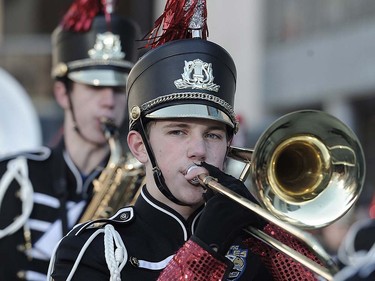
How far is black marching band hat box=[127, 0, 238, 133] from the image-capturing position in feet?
11.9

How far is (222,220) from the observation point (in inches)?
134

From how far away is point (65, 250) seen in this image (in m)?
3.61

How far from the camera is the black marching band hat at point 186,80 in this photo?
364 cm

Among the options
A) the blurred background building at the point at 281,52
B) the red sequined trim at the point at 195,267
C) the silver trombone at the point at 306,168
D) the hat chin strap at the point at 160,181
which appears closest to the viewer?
the red sequined trim at the point at 195,267

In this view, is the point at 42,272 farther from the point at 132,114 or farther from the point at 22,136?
the point at 22,136

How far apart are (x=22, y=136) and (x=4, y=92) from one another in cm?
46

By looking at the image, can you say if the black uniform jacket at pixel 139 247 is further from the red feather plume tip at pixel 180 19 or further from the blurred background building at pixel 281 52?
the blurred background building at pixel 281 52

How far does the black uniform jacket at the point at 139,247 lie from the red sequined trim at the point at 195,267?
6.8 inches

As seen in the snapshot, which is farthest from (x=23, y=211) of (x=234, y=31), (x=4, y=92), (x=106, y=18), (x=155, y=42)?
(x=234, y=31)

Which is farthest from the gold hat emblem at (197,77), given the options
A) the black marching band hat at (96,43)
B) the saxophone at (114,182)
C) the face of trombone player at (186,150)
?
the black marching band hat at (96,43)

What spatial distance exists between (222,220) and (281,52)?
52.9 feet

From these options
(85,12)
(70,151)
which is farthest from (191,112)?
(85,12)

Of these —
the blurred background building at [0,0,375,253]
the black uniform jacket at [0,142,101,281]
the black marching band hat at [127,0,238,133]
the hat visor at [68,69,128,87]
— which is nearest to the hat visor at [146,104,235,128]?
the black marching band hat at [127,0,238,133]

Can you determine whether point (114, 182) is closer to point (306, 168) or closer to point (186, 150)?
point (306, 168)
